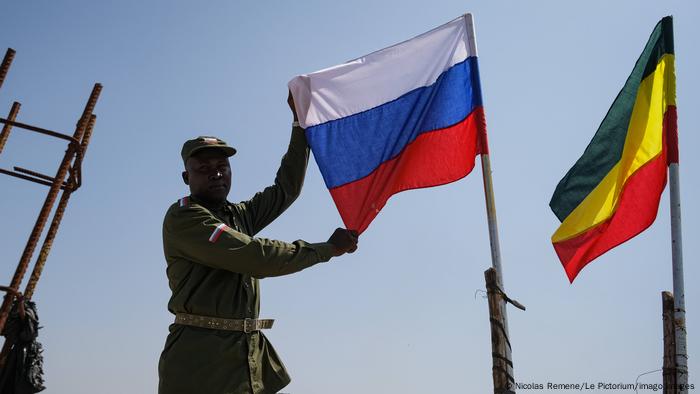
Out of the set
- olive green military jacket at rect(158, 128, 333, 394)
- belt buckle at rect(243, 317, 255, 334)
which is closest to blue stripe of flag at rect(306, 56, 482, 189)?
olive green military jacket at rect(158, 128, 333, 394)

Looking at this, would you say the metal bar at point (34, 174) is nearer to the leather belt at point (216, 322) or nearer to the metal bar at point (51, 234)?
the metal bar at point (51, 234)

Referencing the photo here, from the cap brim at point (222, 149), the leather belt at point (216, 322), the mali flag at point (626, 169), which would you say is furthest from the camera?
the mali flag at point (626, 169)

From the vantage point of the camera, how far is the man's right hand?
15.0ft

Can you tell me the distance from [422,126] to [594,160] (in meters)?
1.70

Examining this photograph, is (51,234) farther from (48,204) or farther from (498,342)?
(498,342)

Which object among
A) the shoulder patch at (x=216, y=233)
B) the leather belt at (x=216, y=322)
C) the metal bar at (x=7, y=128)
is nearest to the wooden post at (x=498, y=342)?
the leather belt at (x=216, y=322)

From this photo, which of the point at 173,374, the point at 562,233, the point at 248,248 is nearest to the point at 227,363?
the point at 173,374

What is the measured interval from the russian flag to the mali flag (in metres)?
1.25

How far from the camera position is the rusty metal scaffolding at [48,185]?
6969 millimetres

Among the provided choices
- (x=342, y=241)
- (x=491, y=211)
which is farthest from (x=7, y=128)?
(x=491, y=211)

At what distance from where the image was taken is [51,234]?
7375 mm

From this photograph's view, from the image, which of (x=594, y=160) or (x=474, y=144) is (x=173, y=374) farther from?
(x=594, y=160)

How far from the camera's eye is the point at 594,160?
6375 mm

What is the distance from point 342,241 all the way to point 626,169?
292 cm
